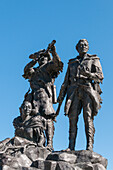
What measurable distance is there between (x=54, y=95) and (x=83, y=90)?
230 cm

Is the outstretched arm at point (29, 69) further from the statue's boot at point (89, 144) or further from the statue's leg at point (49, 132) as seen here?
the statue's boot at point (89, 144)

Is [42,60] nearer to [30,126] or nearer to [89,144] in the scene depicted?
[30,126]

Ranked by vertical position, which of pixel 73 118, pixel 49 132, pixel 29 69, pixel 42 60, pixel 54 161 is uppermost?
pixel 42 60

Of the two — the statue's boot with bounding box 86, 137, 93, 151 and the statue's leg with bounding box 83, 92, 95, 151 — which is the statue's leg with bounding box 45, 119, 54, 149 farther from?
the statue's boot with bounding box 86, 137, 93, 151

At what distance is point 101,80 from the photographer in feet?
35.6

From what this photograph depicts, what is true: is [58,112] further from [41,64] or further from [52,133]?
[41,64]

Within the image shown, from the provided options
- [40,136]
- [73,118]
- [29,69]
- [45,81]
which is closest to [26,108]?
[40,136]

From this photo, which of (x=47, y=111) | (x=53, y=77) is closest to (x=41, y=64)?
(x=53, y=77)

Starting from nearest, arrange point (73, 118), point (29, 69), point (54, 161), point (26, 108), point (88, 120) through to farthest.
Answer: point (54, 161) < point (88, 120) < point (73, 118) < point (26, 108) < point (29, 69)

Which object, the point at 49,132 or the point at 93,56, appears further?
the point at 49,132

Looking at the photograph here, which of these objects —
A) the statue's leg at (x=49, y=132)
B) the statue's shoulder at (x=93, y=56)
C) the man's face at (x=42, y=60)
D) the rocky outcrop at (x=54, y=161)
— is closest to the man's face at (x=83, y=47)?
the statue's shoulder at (x=93, y=56)

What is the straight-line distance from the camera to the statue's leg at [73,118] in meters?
10.4

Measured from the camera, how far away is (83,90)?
424 inches

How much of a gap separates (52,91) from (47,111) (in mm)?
964
